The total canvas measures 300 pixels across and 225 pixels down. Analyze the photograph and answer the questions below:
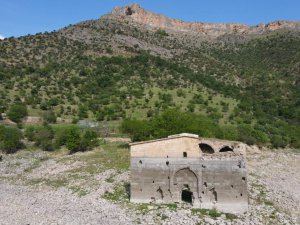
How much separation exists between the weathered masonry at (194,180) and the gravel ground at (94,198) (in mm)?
1038

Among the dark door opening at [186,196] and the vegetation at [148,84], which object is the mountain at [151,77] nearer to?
the vegetation at [148,84]

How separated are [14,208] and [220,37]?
4990 inches

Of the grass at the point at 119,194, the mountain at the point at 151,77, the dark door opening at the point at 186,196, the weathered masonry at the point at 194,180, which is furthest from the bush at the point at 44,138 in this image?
the dark door opening at the point at 186,196

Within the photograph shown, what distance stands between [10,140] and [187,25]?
125 metres

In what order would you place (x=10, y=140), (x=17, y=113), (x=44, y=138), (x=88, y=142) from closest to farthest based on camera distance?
(x=88, y=142), (x=10, y=140), (x=44, y=138), (x=17, y=113)

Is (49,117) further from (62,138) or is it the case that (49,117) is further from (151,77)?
(151,77)

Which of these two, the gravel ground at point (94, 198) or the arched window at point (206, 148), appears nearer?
the gravel ground at point (94, 198)

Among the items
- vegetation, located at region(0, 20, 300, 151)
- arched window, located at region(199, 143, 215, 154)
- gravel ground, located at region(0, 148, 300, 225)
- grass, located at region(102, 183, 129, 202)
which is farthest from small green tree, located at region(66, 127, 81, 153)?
arched window, located at region(199, 143, 215, 154)

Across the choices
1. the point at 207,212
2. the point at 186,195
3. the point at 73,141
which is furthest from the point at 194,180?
the point at 73,141

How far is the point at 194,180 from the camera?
25109 millimetres

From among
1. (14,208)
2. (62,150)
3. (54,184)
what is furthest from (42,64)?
(14,208)

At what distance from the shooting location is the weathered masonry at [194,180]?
80.4ft

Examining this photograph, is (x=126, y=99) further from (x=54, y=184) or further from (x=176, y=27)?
(x=176, y=27)

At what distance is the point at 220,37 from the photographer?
472ft
